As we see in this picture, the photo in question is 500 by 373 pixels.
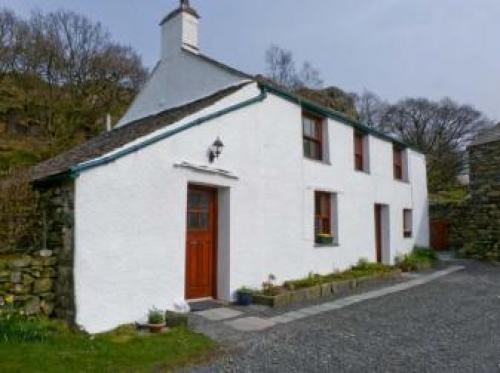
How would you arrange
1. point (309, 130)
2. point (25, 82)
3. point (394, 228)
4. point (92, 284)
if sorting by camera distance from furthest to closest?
point (25, 82)
point (394, 228)
point (309, 130)
point (92, 284)

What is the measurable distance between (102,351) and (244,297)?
13.2 ft

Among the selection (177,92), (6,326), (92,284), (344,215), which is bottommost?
(6,326)

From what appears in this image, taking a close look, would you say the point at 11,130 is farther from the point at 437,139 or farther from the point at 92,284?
the point at 437,139

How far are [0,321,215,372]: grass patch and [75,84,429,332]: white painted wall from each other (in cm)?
49

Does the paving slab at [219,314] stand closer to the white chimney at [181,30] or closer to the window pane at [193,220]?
the window pane at [193,220]

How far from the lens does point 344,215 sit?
533 inches

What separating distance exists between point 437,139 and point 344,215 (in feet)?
90.5

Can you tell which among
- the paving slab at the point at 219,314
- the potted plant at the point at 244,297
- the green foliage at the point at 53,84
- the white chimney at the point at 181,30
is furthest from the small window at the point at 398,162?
the green foliage at the point at 53,84

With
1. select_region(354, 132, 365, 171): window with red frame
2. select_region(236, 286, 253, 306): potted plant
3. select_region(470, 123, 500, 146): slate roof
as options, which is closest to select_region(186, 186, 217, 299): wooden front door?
select_region(236, 286, 253, 306): potted plant

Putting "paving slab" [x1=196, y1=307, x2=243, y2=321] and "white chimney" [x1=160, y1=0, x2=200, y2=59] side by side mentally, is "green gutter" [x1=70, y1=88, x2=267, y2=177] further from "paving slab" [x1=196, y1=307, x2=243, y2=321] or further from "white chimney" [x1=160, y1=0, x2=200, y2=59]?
"white chimney" [x1=160, y1=0, x2=200, y2=59]

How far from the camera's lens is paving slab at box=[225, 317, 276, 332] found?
739 cm

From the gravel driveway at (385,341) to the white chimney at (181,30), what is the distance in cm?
920

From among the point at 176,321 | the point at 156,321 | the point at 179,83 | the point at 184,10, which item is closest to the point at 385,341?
the point at 176,321

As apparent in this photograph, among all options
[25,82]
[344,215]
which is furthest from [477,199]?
[25,82]
